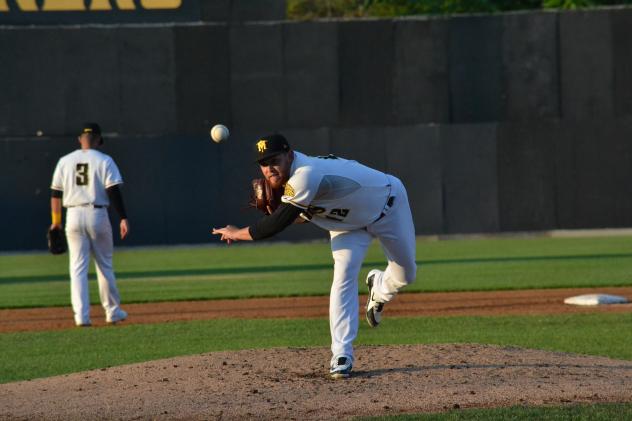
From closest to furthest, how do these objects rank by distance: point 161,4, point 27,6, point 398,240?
point 398,240, point 27,6, point 161,4

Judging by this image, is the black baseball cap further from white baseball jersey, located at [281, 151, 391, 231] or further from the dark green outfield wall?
the dark green outfield wall

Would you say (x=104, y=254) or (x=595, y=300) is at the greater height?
(x=104, y=254)

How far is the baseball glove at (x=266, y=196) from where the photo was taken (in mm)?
7312

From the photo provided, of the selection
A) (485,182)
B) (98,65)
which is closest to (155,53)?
(98,65)

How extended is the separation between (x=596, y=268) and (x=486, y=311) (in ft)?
18.6

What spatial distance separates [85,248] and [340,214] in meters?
4.74

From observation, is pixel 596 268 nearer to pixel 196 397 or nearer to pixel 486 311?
pixel 486 311

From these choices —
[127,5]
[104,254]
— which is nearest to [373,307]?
[104,254]

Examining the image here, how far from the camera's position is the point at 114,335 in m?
11.1

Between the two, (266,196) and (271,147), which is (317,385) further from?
(271,147)

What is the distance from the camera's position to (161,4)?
83.6 feet

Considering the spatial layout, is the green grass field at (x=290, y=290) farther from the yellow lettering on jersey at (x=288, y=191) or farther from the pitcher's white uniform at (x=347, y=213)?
the yellow lettering on jersey at (x=288, y=191)


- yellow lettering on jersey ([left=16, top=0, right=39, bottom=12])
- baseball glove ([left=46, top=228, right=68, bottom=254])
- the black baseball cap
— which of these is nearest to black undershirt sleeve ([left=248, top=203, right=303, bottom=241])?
the black baseball cap

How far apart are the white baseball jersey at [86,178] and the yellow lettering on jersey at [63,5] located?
47.5 ft
